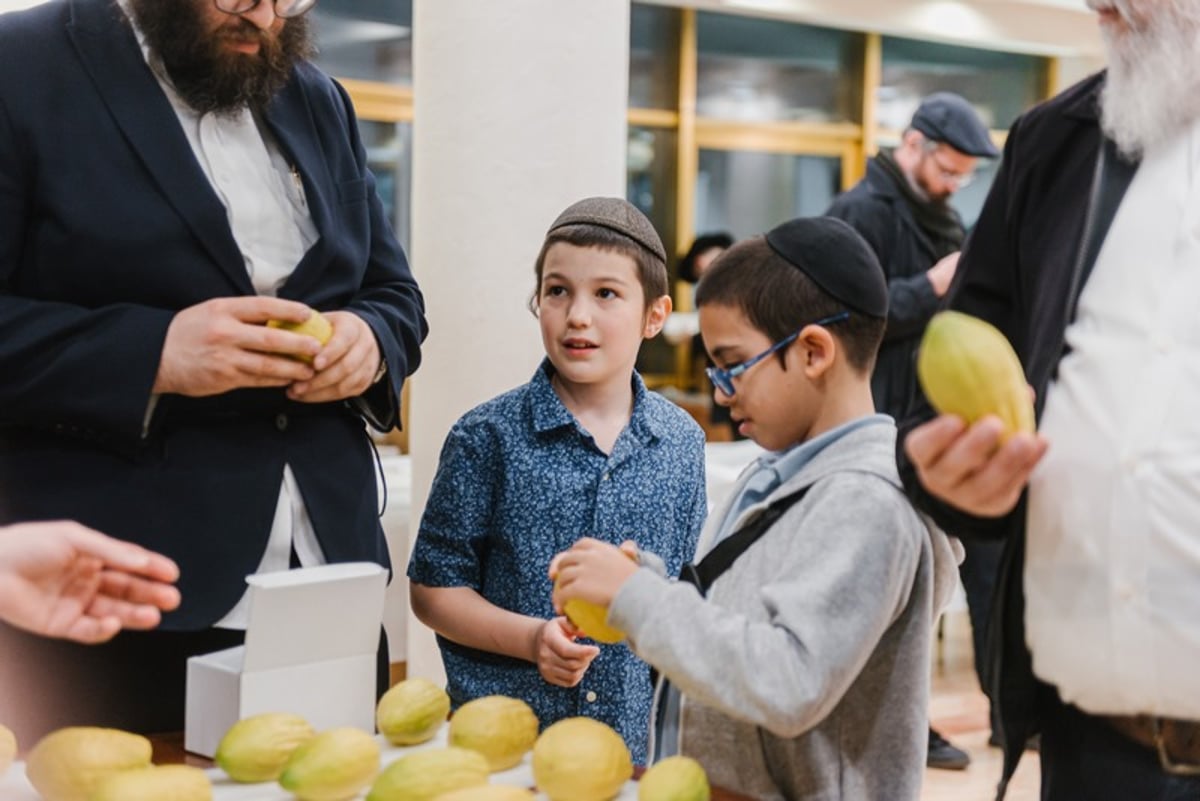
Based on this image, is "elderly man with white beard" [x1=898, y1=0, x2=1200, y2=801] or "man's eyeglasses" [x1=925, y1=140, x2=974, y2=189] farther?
"man's eyeglasses" [x1=925, y1=140, x2=974, y2=189]

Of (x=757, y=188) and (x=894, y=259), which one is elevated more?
(x=757, y=188)

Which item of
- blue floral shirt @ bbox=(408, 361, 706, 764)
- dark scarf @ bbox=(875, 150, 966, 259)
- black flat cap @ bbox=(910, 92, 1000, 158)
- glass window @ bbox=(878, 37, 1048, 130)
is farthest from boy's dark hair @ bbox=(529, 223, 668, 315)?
glass window @ bbox=(878, 37, 1048, 130)

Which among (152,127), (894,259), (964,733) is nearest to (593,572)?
(152,127)

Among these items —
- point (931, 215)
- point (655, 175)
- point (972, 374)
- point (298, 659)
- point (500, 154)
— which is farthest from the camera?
point (655, 175)

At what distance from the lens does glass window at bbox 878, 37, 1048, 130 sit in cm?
1099

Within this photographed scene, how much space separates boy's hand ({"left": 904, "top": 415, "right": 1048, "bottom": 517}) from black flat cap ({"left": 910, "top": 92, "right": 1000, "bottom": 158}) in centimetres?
342

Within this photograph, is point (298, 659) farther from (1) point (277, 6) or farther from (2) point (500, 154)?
(2) point (500, 154)

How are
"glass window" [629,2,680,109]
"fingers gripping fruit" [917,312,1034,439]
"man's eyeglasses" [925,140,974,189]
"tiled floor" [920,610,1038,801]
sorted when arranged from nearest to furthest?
"fingers gripping fruit" [917,312,1034,439] < "tiled floor" [920,610,1038,801] < "man's eyeglasses" [925,140,974,189] < "glass window" [629,2,680,109]

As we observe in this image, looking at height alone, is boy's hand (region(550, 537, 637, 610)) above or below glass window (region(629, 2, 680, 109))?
below

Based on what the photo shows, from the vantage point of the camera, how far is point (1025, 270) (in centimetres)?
172

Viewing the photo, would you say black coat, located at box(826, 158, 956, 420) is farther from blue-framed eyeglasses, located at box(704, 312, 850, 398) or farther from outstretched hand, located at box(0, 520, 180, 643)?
outstretched hand, located at box(0, 520, 180, 643)

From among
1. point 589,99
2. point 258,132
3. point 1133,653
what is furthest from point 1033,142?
point 589,99

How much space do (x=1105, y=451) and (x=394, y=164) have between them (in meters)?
7.86

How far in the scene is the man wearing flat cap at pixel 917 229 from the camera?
4316 mm
